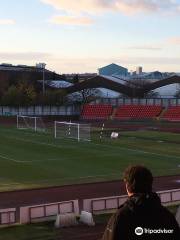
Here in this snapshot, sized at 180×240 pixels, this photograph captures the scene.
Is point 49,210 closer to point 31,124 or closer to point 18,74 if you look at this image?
point 31,124

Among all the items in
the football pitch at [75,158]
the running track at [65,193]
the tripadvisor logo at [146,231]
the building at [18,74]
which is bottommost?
the running track at [65,193]

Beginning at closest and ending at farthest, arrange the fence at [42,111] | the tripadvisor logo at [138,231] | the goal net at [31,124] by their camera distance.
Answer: the tripadvisor logo at [138,231] → the goal net at [31,124] → the fence at [42,111]

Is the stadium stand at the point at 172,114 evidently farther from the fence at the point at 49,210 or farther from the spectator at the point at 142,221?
the spectator at the point at 142,221

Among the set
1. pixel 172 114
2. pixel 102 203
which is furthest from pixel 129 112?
pixel 102 203

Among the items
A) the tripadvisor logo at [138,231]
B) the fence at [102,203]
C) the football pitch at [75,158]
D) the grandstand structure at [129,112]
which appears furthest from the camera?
the grandstand structure at [129,112]

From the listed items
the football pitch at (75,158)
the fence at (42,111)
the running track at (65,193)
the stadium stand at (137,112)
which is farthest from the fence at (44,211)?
the fence at (42,111)

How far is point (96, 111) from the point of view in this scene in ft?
311

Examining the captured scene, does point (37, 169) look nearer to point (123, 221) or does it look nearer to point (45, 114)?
point (123, 221)

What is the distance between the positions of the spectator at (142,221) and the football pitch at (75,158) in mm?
22325

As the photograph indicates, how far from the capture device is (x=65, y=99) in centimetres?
10831

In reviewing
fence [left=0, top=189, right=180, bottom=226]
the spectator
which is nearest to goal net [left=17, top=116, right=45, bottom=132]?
fence [left=0, top=189, right=180, bottom=226]

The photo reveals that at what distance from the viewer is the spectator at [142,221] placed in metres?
4.72

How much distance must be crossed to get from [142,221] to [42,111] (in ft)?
293

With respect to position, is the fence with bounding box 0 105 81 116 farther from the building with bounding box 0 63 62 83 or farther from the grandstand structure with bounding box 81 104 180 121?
the building with bounding box 0 63 62 83
